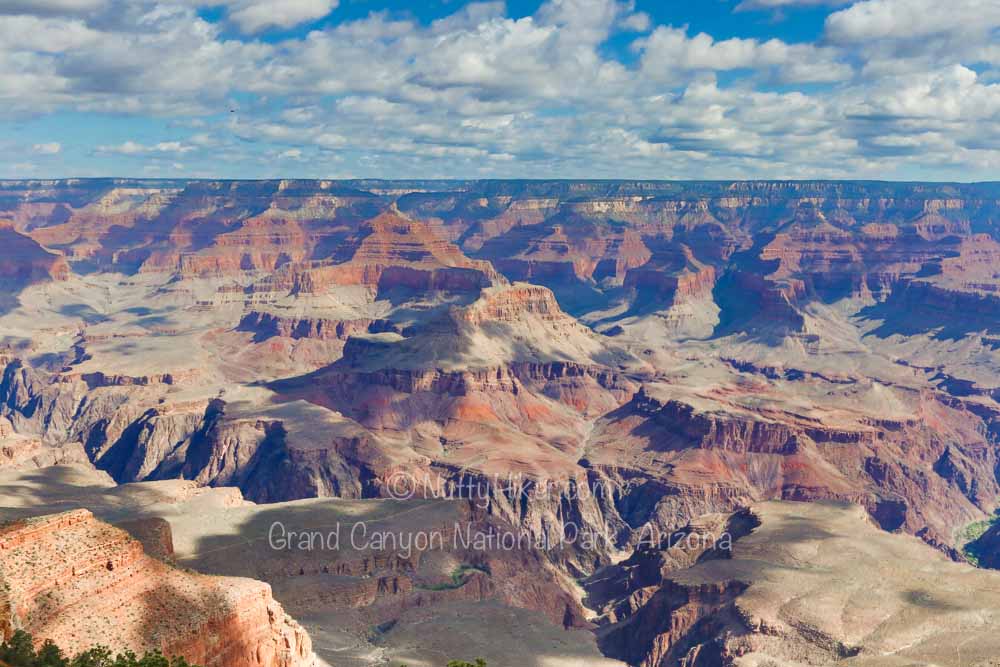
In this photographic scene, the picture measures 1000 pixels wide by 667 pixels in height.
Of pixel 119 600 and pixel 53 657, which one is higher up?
pixel 53 657

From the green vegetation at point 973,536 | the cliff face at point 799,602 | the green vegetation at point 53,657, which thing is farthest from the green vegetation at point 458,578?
the green vegetation at point 973,536

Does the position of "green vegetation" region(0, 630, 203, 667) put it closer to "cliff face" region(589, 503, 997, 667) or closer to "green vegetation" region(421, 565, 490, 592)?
"cliff face" region(589, 503, 997, 667)

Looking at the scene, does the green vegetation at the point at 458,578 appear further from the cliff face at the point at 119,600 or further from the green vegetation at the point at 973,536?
the green vegetation at the point at 973,536

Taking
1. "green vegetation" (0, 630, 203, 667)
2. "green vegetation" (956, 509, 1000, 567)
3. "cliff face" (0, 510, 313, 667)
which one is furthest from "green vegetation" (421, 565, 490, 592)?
"green vegetation" (956, 509, 1000, 567)

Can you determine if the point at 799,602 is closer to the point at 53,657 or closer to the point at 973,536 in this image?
the point at 53,657

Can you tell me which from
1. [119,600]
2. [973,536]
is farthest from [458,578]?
[973,536]

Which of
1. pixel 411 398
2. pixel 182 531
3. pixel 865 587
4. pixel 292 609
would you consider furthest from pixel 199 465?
pixel 865 587
